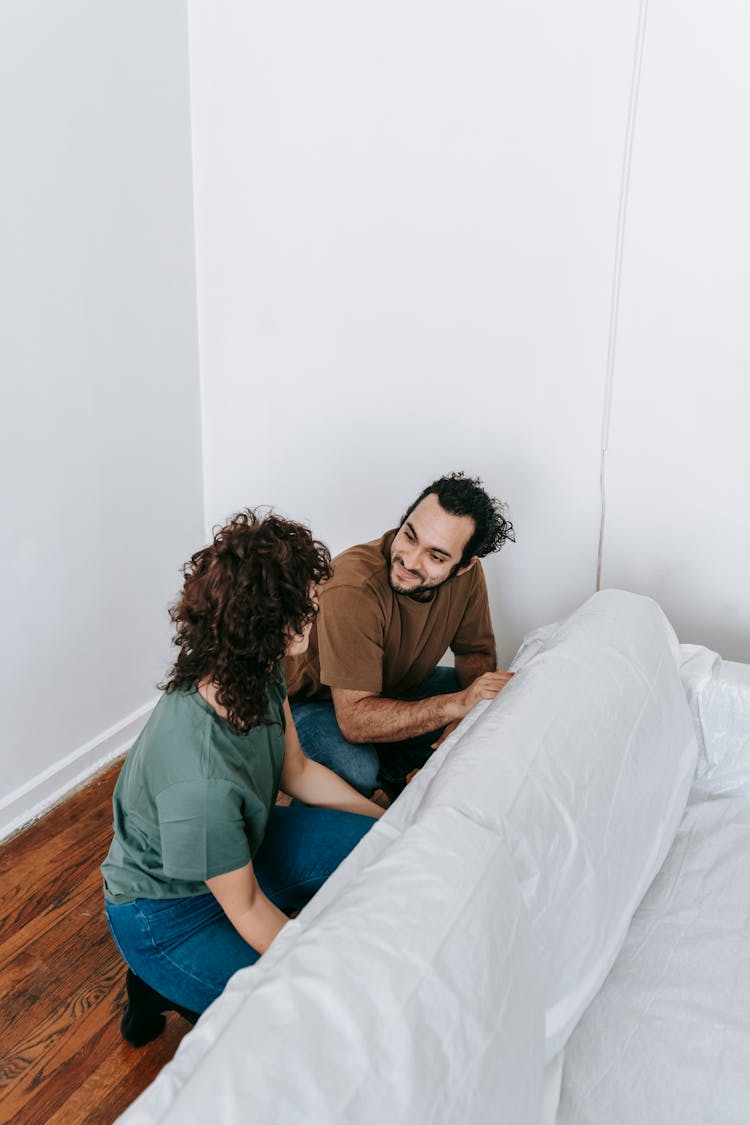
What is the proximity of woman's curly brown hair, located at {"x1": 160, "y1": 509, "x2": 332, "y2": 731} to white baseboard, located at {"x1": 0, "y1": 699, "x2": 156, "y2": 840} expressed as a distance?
3.53 feet

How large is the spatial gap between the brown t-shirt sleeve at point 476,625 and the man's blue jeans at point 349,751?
0.17 meters

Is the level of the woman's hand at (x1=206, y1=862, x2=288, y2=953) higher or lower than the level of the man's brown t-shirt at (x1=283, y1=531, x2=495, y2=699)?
lower

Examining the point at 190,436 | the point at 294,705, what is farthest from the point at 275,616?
the point at 190,436

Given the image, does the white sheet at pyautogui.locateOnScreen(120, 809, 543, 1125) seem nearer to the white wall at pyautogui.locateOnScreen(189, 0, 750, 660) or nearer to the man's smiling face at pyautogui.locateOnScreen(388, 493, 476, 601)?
the man's smiling face at pyautogui.locateOnScreen(388, 493, 476, 601)

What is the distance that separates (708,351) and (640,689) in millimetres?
900

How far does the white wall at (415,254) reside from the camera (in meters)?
2.05

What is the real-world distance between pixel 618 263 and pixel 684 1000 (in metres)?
1.49

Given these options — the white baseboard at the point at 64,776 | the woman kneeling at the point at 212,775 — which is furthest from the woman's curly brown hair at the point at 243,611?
the white baseboard at the point at 64,776

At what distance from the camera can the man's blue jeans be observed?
71.5 inches

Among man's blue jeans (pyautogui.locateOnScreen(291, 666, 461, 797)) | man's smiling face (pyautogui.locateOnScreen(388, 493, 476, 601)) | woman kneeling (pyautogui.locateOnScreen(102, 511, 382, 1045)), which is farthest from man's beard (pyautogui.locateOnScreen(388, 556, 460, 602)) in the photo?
woman kneeling (pyautogui.locateOnScreen(102, 511, 382, 1045))

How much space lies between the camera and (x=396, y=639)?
6.09ft

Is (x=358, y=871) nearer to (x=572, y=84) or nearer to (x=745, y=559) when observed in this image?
(x=745, y=559)

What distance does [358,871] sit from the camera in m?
1.11

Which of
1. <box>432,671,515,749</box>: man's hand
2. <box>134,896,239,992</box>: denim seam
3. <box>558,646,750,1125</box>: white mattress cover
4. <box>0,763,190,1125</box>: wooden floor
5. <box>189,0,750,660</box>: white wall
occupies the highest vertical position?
<box>189,0,750,660</box>: white wall
